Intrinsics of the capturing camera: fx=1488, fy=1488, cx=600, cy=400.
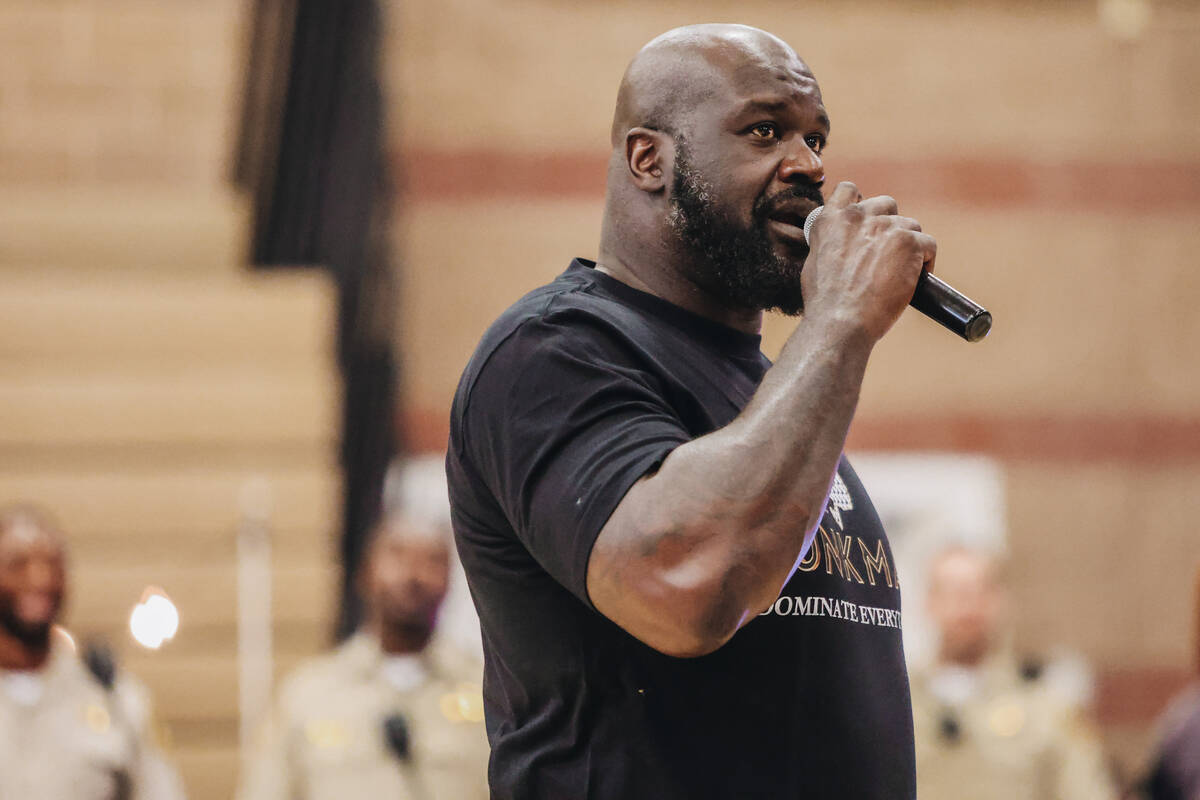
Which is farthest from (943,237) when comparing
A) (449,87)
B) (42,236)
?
(42,236)

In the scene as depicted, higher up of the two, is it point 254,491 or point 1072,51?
point 1072,51

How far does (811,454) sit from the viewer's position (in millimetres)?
1301

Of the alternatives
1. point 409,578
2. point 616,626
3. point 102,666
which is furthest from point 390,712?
point 616,626

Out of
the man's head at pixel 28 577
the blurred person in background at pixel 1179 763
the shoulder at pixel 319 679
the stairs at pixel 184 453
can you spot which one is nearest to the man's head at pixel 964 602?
the blurred person in background at pixel 1179 763

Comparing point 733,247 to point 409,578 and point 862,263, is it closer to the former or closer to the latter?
point 862,263

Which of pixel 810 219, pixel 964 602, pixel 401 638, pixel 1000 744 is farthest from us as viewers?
pixel 964 602

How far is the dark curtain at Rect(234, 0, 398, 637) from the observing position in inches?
224

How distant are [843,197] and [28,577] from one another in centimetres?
329

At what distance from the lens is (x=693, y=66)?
160 centimetres

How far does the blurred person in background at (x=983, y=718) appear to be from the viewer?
15.1 feet

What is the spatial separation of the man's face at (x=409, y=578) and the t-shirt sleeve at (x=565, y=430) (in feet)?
9.83

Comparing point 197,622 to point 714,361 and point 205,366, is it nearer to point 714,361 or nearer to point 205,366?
point 205,366

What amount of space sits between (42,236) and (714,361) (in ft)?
17.8

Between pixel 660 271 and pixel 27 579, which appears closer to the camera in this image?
pixel 660 271
